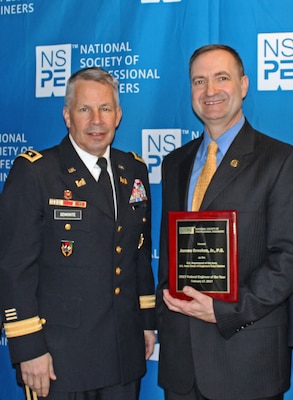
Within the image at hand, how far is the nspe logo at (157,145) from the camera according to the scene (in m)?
2.70

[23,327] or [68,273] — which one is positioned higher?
[68,273]

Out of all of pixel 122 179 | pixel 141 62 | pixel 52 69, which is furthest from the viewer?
pixel 52 69

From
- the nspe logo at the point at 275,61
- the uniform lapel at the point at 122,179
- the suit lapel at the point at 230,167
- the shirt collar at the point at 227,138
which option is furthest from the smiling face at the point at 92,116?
the nspe logo at the point at 275,61

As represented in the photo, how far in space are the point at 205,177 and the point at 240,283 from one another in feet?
1.30

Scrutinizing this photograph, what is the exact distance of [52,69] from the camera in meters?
2.88

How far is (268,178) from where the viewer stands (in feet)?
5.94

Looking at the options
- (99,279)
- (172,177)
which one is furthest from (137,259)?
(172,177)

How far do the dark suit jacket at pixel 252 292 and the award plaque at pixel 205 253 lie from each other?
8cm

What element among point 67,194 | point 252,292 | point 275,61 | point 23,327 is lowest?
point 23,327

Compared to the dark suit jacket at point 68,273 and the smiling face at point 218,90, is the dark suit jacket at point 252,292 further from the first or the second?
the dark suit jacket at point 68,273

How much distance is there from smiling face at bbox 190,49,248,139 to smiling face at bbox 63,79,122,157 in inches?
14.8

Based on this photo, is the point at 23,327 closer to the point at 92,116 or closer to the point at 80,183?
the point at 80,183

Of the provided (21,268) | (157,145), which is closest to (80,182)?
(21,268)

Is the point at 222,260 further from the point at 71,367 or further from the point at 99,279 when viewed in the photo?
the point at 71,367
